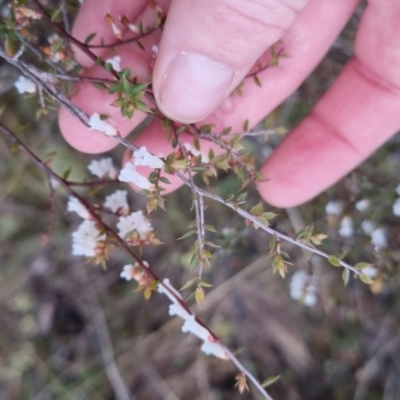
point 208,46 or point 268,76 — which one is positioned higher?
point 208,46

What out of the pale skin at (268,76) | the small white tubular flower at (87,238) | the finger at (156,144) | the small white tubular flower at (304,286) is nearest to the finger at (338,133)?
the pale skin at (268,76)

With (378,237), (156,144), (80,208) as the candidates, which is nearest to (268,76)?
(156,144)

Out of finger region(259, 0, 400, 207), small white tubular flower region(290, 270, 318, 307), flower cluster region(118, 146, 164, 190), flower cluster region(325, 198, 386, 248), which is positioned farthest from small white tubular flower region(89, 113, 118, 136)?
small white tubular flower region(290, 270, 318, 307)

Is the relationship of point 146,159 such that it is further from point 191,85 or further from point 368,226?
point 368,226

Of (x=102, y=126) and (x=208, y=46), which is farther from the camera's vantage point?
(x=208, y=46)

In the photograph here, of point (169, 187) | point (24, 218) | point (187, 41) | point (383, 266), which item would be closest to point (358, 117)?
point (383, 266)

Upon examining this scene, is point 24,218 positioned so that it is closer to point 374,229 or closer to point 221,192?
point 221,192

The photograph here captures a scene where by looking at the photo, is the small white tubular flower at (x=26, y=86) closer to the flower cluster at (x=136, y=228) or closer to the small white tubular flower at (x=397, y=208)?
the flower cluster at (x=136, y=228)
